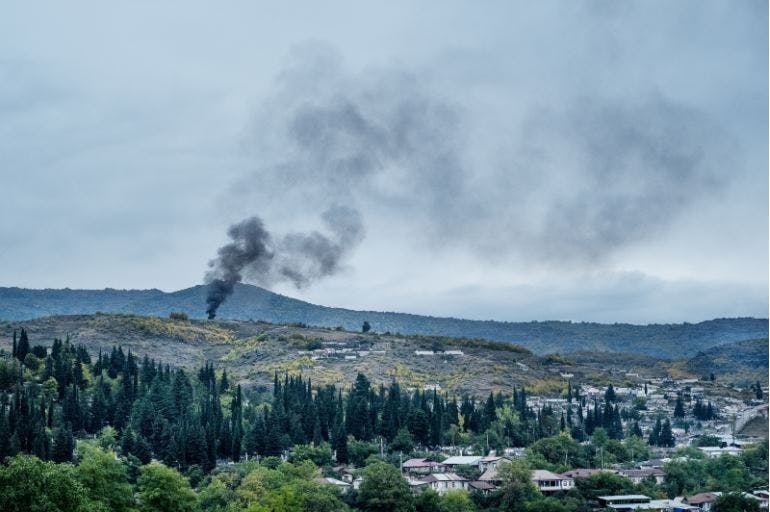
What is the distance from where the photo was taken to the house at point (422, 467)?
235 feet

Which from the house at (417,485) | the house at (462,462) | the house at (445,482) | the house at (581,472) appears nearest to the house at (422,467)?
the house at (462,462)

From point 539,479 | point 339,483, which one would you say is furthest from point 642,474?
point 339,483

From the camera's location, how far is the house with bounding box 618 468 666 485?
71331mm

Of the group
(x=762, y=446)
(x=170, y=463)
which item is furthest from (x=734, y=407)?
(x=170, y=463)

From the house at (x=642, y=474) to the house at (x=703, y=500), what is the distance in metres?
6.26

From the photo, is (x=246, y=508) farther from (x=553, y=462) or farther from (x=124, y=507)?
(x=553, y=462)

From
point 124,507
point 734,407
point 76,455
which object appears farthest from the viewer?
point 734,407

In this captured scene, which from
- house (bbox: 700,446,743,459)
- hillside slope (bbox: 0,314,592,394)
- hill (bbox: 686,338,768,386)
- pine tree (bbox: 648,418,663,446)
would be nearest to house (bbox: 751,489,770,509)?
house (bbox: 700,446,743,459)

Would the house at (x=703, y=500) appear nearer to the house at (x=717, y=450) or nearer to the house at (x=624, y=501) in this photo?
the house at (x=624, y=501)

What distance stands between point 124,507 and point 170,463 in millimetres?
18101

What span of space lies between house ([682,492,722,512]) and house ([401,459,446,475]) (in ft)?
52.2

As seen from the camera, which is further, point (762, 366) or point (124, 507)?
point (762, 366)

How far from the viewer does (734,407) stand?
12406 cm

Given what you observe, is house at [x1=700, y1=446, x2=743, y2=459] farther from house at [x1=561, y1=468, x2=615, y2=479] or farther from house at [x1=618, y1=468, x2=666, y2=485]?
house at [x1=561, y1=468, x2=615, y2=479]
